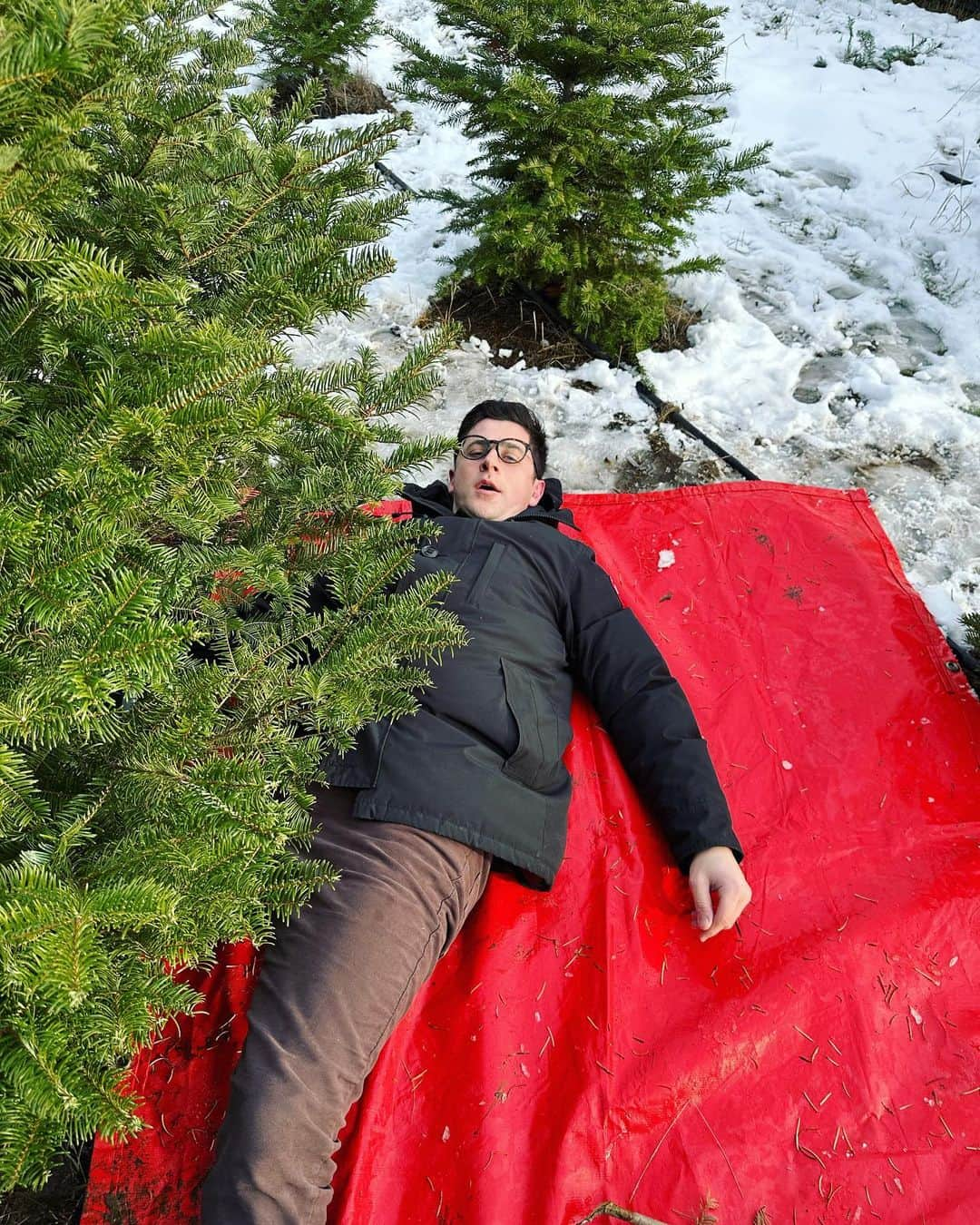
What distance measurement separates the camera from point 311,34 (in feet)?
21.6

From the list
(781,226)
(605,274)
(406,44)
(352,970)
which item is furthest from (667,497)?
(781,226)

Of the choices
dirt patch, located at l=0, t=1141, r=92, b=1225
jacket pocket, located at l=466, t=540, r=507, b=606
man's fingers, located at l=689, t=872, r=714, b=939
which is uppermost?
jacket pocket, located at l=466, t=540, r=507, b=606

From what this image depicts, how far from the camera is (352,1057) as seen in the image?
1865 millimetres

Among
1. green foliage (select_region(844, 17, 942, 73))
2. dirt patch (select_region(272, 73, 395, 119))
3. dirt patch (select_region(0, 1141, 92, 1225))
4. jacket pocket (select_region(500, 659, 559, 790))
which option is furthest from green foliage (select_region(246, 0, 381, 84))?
dirt patch (select_region(0, 1141, 92, 1225))

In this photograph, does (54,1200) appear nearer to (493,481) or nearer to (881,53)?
(493,481)

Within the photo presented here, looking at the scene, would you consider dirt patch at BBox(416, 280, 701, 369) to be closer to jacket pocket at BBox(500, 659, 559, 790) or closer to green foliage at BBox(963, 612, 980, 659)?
green foliage at BBox(963, 612, 980, 659)

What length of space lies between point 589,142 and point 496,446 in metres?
2.17

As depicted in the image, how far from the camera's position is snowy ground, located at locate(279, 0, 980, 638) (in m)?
4.17

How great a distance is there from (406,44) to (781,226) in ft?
10.4

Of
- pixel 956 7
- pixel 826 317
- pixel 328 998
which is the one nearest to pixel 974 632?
pixel 328 998

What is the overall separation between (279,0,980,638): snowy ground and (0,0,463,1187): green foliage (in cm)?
103

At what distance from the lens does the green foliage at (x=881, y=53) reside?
25.3 feet

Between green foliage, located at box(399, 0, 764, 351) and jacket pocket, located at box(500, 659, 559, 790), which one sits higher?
green foliage, located at box(399, 0, 764, 351)

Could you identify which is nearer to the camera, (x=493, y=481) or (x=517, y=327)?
(x=493, y=481)
